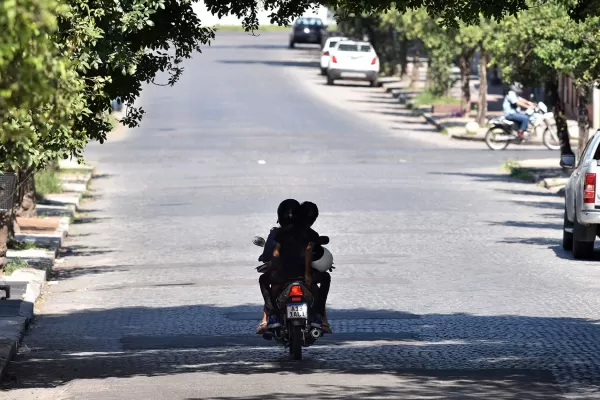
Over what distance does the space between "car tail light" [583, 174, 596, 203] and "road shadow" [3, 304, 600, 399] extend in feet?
16.7

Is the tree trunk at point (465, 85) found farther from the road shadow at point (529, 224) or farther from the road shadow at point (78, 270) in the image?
the road shadow at point (78, 270)

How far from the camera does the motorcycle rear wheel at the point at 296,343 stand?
1244 cm

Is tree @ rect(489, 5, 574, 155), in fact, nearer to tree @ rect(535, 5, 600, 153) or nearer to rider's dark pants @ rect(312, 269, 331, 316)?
tree @ rect(535, 5, 600, 153)

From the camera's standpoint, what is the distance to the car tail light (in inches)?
794

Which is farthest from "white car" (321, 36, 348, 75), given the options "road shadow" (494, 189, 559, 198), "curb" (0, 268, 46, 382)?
"curb" (0, 268, 46, 382)

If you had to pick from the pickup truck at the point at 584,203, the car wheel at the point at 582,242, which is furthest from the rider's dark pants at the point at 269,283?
the car wheel at the point at 582,242

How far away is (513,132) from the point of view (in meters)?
43.5

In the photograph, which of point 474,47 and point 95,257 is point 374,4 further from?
point 474,47

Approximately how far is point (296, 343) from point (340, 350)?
91cm

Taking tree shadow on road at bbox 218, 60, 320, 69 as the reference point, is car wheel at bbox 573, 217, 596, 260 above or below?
above

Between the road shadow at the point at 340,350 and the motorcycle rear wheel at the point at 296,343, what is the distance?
0.08 metres

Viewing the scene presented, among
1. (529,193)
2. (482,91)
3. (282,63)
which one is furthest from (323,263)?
(282,63)

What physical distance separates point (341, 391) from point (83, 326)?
5320 millimetres

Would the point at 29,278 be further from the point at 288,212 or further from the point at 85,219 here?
the point at 85,219
